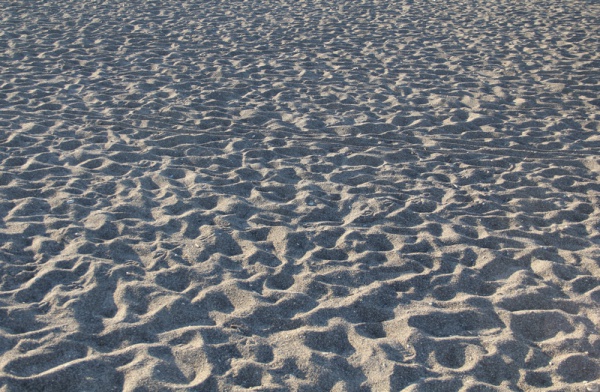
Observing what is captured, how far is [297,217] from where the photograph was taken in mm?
5102

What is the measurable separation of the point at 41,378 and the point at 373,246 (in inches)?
95.4

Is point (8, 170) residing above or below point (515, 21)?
above

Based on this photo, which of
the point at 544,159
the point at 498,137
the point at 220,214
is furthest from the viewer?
the point at 498,137

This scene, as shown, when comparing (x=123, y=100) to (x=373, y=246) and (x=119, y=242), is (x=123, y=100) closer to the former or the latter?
(x=119, y=242)

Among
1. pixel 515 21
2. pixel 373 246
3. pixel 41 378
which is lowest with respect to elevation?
pixel 515 21

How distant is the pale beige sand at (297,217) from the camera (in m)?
3.59

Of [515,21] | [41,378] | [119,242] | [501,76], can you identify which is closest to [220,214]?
[119,242]

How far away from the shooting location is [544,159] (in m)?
6.19

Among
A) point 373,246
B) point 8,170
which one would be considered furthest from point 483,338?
point 8,170

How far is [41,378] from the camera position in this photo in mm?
3338

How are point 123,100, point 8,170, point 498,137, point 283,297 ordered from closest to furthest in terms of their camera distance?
point 283,297, point 8,170, point 498,137, point 123,100

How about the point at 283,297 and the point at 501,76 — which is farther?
the point at 501,76

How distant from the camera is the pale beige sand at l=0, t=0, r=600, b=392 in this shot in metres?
3.59

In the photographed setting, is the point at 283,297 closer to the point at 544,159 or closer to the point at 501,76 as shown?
the point at 544,159
